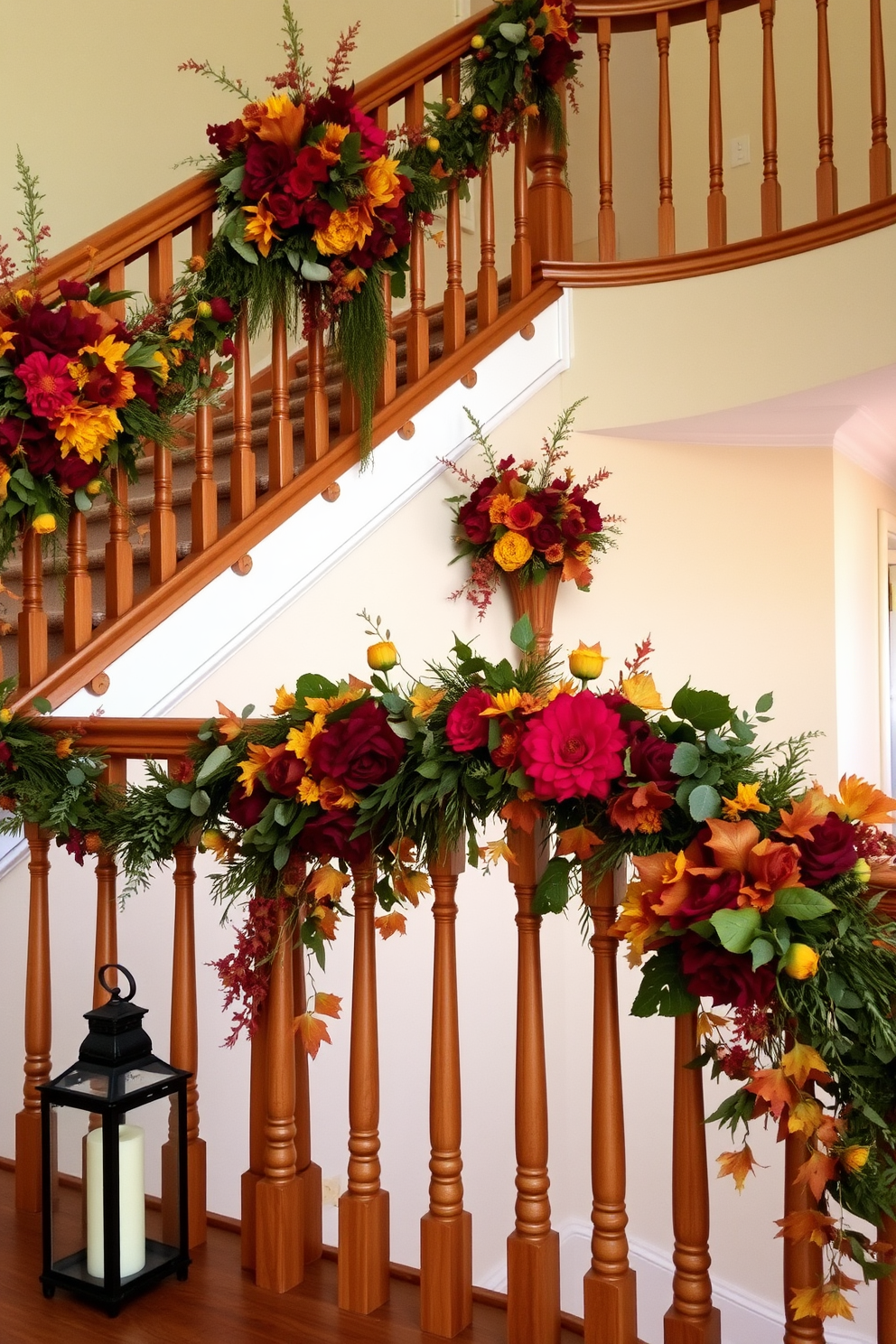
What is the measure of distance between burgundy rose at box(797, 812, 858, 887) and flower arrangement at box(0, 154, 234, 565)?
1756mm

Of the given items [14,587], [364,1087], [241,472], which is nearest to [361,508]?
[241,472]

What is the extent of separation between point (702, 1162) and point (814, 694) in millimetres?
3006

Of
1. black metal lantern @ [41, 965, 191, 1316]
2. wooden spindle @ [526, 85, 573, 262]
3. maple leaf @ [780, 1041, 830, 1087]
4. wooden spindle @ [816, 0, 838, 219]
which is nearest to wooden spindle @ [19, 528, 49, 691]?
black metal lantern @ [41, 965, 191, 1316]

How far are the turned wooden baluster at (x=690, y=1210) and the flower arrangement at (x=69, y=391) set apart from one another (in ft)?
5.62

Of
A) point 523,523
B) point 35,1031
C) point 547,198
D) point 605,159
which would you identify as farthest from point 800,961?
point 605,159

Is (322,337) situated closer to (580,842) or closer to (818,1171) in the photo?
(580,842)

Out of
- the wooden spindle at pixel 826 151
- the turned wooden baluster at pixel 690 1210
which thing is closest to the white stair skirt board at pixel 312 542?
the wooden spindle at pixel 826 151

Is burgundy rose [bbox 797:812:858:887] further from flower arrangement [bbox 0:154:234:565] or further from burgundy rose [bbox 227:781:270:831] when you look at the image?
flower arrangement [bbox 0:154:234:565]

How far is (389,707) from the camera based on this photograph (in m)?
1.45

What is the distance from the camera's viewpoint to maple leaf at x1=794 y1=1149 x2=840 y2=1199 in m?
1.14

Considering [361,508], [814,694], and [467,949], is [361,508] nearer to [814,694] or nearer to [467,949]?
[467,949]

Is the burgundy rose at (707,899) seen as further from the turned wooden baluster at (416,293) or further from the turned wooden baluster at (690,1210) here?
the turned wooden baluster at (416,293)

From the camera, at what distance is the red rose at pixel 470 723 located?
1354 millimetres

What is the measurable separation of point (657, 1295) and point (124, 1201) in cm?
323
